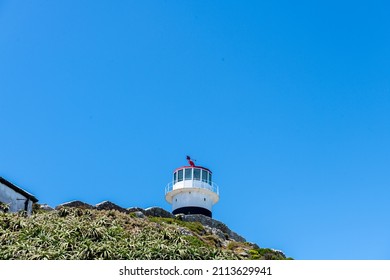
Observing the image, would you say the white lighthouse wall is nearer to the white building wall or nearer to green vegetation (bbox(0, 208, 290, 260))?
the white building wall

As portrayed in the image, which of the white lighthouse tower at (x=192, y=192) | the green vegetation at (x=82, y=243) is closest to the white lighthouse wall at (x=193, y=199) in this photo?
the white lighthouse tower at (x=192, y=192)

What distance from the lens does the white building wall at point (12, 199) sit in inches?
1060

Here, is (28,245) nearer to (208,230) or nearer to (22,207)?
(22,207)

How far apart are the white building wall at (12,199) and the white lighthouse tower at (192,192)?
19360 mm

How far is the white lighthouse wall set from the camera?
46688 mm

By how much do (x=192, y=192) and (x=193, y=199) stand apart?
0.54 meters

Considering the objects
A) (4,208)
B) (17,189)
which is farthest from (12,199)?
(4,208)

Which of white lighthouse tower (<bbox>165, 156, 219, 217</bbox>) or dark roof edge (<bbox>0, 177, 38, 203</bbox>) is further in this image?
white lighthouse tower (<bbox>165, 156, 219, 217</bbox>)

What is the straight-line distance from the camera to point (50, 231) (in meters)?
20.2

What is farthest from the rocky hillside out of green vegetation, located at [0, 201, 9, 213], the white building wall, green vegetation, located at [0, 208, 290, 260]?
the white building wall

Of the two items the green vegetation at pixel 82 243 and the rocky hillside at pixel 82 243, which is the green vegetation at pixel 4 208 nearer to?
the rocky hillside at pixel 82 243
